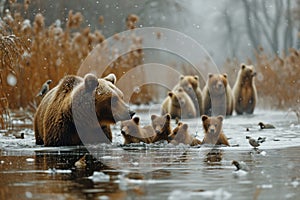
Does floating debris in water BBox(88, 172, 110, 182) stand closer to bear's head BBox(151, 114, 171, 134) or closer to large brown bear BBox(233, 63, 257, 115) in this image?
bear's head BBox(151, 114, 171, 134)

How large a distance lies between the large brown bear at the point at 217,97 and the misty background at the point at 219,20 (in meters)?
12.2

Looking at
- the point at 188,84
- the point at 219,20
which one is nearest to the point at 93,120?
the point at 188,84

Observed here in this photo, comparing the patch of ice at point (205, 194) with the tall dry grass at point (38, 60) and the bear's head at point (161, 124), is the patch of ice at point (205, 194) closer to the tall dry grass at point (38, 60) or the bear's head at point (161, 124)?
the bear's head at point (161, 124)

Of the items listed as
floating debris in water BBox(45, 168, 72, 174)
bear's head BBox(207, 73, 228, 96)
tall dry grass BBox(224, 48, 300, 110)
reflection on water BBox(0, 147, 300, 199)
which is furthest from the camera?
bear's head BBox(207, 73, 228, 96)

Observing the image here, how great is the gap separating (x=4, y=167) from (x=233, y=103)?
43.4ft

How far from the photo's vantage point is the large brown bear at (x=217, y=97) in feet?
60.3

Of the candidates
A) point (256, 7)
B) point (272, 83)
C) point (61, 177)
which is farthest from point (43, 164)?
point (256, 7)

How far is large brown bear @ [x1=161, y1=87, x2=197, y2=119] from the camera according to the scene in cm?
1756

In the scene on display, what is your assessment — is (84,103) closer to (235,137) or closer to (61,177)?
(235,137)

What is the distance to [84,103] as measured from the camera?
939 cm

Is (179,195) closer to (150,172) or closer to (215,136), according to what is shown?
(150,172)

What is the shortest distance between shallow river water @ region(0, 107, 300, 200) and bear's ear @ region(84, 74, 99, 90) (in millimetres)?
730

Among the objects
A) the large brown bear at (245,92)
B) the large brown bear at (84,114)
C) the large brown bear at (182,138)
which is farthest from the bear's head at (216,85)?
the large brown bear at (84,114)

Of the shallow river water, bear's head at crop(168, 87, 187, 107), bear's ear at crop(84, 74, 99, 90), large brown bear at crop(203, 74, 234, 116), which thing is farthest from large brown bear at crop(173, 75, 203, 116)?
bear's ear at crop(84, 74, 99, 90)
